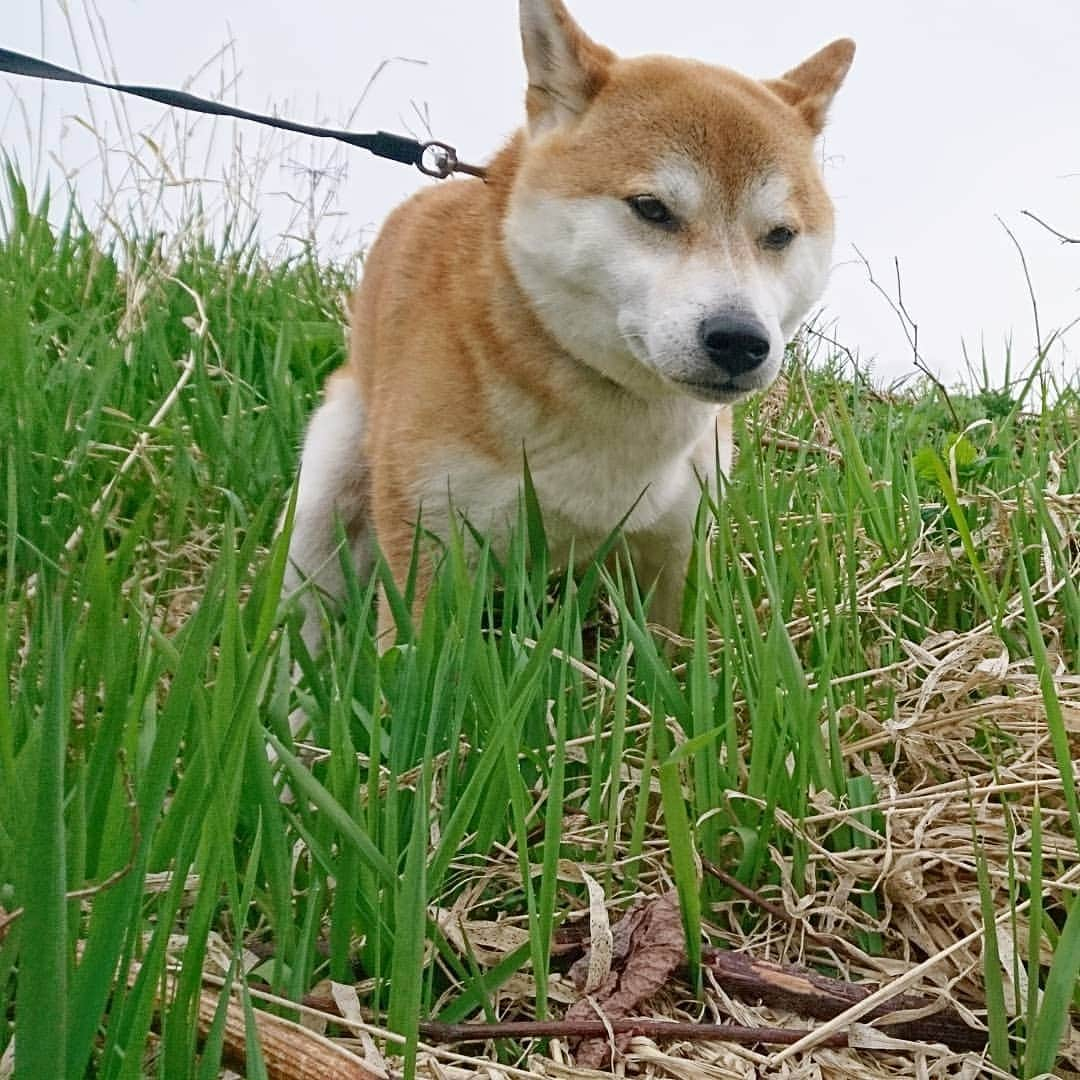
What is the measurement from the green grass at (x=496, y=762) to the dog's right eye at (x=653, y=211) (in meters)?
0.56

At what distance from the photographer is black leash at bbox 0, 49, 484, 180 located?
6.53 ft

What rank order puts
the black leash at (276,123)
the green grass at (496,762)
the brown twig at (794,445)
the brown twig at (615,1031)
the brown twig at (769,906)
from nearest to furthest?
the green grass at (496,762) → the brown twig at (615,1031) → the brown twig at (769,906) → the black leash at (276,123) → the brown twig at (794,445)

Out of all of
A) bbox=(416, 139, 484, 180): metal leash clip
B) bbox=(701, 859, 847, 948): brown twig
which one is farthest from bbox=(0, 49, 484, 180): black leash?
bbox=(701, 859, 847, 948): brown twig

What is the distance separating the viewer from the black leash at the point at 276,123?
1.99 m

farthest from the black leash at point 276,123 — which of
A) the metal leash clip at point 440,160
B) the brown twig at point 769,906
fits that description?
the brown twig at point 769,906

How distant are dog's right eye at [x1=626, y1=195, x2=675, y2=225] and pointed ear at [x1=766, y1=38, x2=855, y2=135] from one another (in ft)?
1.64

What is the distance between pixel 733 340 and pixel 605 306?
0.30 meters

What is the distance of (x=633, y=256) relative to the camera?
2.14m

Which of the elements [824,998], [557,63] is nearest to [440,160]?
[557,63]

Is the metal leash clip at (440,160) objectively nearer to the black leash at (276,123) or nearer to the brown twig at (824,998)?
the black leash at (276,123)

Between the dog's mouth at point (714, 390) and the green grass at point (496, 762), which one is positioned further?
the dog's mouth at point (714, 390)

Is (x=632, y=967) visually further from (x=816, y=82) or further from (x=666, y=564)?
(x=816, y=82)

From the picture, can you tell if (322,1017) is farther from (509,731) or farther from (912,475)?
(912,475)

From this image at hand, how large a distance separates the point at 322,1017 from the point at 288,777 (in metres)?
0.26
